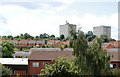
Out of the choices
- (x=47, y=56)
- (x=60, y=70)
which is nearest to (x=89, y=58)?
(x=60, y=70)

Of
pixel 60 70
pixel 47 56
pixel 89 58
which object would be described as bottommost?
pixel 47 56

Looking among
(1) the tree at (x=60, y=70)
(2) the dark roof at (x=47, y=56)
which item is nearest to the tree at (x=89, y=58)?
(1) the tree at (x=60, y=70)

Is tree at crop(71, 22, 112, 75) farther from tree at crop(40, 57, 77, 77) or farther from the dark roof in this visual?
the dark roof

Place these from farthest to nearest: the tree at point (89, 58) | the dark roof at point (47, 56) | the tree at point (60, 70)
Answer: the dark roof at point (47, 56) → the tree at point (89, 58) → the tree at point (60, 70)

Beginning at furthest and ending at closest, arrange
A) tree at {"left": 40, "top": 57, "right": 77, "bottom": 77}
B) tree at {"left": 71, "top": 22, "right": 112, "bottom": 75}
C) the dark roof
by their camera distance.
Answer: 1. the dark roof
2. tree at {"left": 71, "top": 22, "right": 112, "bottom": 75}
3. tree at {"left": 40, "top": 57, "right": 77, "bottom": 77}

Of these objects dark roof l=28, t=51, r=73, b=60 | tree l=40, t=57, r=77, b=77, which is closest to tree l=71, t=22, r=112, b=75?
tree l=40, t=57, r=77, b=77

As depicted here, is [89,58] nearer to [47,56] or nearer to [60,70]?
[60,70]

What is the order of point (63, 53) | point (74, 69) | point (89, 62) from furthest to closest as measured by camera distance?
1. point (63, 53)
2. point (89, 62)
3. point (74, 69)

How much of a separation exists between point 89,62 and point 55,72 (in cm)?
304

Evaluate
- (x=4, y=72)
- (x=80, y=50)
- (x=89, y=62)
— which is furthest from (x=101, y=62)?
(x=4, y=72)

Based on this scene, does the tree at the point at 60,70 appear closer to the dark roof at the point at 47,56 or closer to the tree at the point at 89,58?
the tree at the point at 89,58

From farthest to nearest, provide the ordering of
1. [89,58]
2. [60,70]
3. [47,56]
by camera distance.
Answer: [47,56]
[89,58]
[60,70]

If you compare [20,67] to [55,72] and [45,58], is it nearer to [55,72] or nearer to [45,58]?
[45,58]

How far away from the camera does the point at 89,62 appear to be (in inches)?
501
